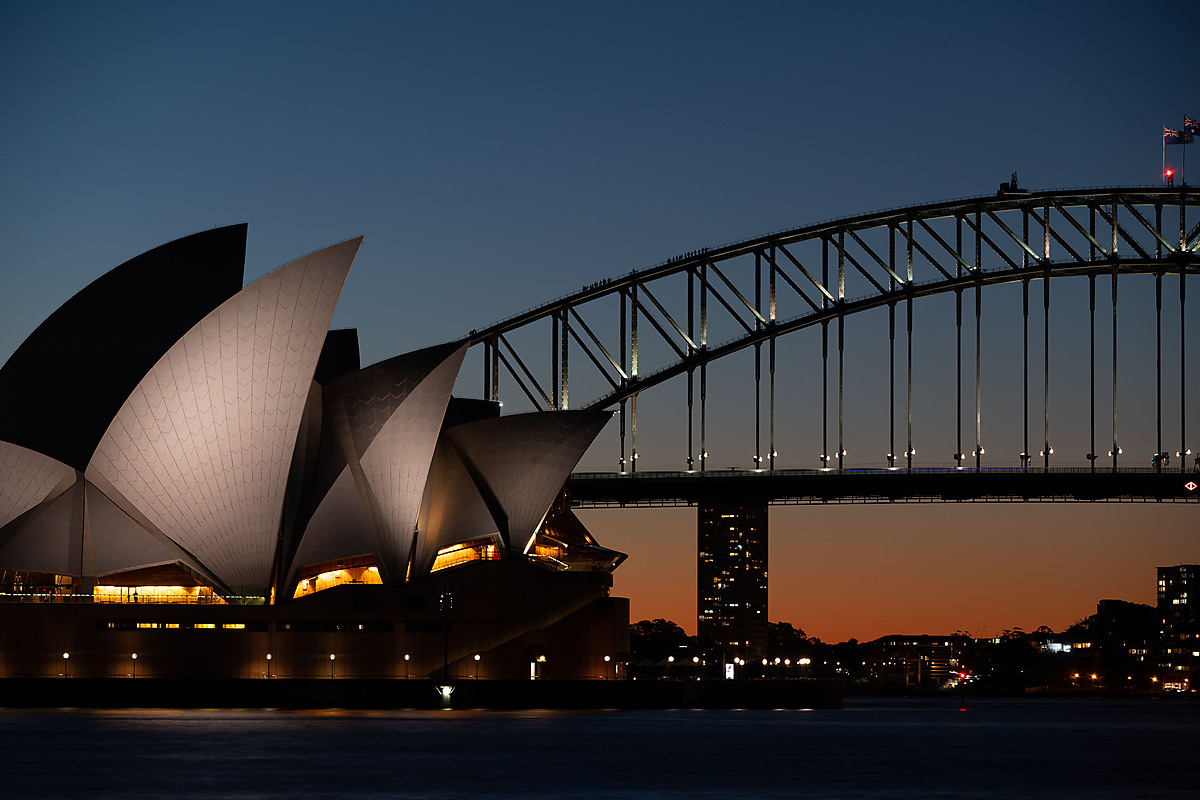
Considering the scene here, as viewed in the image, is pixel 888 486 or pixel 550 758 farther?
pixel 888 486

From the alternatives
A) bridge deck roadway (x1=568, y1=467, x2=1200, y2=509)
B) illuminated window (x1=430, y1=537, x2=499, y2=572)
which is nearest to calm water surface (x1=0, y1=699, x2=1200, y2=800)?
illuminated window (x1=430, y1=537, x2=499, y2=572)

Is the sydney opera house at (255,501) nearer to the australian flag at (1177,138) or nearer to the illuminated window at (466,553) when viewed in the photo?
the illuminated window at (466,553)

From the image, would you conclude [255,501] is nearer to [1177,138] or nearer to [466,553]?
[466,553]

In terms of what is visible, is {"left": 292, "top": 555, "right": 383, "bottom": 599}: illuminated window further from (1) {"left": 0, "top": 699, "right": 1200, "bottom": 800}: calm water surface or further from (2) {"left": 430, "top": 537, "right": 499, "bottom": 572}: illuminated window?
(1) {"left": 0, "top": 699, "right": 1200, "bottom": 800}: calm water surface

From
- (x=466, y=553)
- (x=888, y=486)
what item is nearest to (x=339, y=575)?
(x=466, y=553)

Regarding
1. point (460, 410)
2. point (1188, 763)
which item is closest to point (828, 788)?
point (1188, 763)

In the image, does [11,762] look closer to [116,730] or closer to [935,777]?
[116,730]
